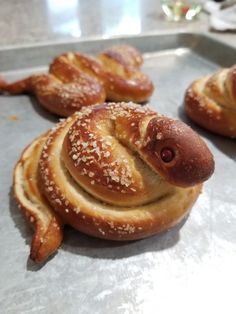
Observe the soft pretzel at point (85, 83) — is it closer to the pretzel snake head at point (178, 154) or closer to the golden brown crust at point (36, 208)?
the golden brown crust at point (36, 208)

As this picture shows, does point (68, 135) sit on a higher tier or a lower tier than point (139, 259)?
higher

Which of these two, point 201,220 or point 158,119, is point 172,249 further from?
point 158,119

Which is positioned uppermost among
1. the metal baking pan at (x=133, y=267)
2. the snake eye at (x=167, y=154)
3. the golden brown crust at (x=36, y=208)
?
the snake eye at (x=167, y=154)

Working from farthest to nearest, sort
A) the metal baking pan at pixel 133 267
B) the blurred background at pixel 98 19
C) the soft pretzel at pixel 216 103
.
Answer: the blurred background at pixel 98 19
the soft pretzel at pixel 216 103
the metal baking pan at pixel 133 267

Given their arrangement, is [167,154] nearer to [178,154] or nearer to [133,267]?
[178,154]

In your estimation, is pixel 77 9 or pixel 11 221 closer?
pixel 11 221

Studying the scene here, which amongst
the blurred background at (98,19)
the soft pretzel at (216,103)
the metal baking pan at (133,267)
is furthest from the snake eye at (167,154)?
the blurred background at (98,19)

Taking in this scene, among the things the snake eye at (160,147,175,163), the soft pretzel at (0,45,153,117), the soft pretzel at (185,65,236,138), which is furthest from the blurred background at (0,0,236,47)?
the snake eye at (160,147,175,163)

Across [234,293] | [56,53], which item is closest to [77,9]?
A: [56,53]
